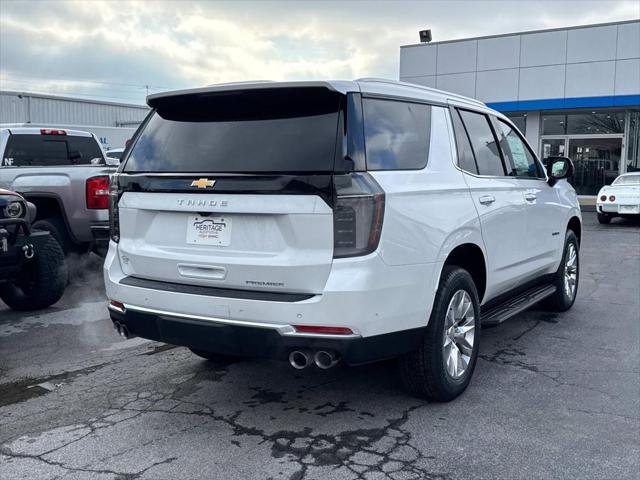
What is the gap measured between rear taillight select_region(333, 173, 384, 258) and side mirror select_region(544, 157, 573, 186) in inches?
131

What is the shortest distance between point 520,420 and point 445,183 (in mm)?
1511

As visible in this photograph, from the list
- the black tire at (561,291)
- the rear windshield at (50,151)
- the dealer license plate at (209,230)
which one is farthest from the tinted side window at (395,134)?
the rear windshield at (50,151)

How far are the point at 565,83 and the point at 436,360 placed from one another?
863 inches

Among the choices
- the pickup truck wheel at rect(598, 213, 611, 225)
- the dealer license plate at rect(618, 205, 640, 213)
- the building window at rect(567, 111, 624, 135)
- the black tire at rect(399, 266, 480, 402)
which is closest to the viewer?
the black tire at rect(399, 266, 480, 402)

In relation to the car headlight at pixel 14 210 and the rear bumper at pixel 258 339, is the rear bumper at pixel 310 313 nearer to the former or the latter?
the rear bumper at pixel 258 339

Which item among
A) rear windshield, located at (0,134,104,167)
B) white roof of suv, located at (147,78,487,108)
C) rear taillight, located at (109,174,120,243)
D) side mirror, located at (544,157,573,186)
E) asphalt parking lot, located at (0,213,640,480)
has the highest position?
white roof of suv, located at (147,78,487,108)

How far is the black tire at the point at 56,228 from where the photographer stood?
782 centimetres

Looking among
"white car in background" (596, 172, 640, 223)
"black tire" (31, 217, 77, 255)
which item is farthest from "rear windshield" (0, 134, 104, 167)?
"white car in background" (596, 172, 640, 223)

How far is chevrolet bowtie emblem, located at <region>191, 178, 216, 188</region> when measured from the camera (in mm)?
3598

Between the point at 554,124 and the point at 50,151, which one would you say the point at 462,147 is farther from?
the point at 554,124

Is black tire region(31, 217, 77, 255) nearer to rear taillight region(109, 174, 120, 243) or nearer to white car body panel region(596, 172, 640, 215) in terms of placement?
rear taillight region(109, 174, 120, 243)

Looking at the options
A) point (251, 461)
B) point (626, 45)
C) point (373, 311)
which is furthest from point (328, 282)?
point (626, 45)

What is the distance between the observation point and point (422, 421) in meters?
3.88

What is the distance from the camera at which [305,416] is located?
3943mm
